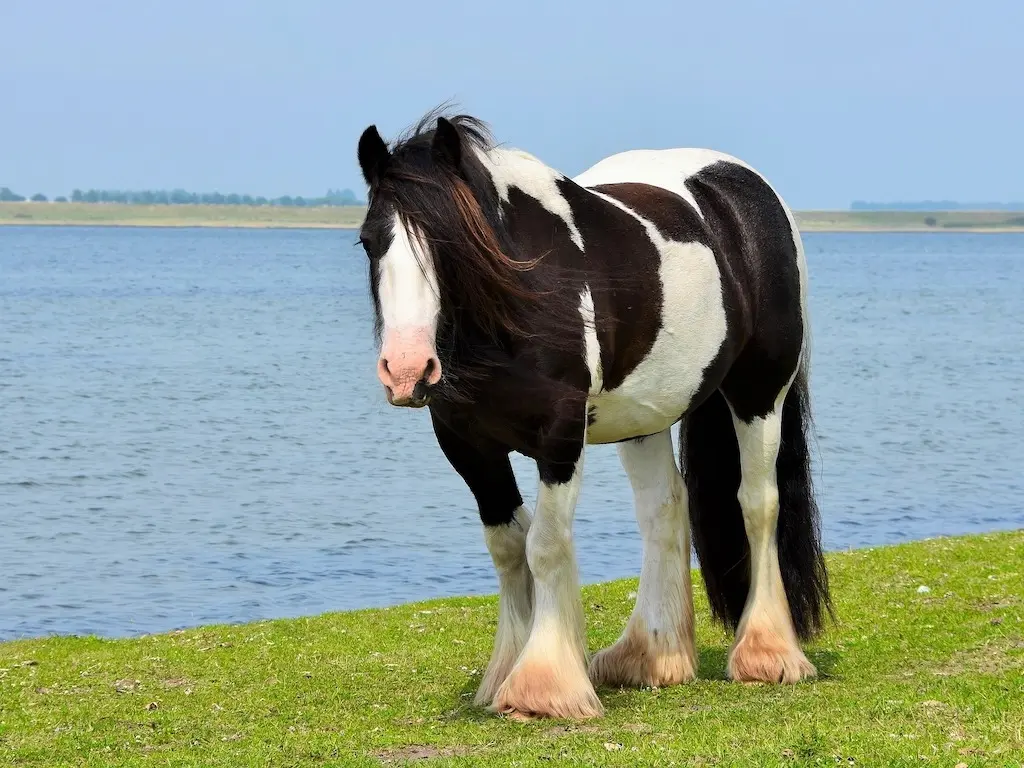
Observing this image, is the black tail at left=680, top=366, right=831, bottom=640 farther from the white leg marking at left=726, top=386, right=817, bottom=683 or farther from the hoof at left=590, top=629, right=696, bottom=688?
the hoof at left=590, top=629, right=696, bottom=688

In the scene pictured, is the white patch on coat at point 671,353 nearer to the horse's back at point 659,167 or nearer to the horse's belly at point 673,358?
the horse's belly at point 673,358

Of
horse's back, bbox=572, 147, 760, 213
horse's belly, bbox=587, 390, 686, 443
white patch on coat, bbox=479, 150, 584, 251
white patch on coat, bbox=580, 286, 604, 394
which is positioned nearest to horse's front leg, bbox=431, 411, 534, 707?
horse's belly, bbox=587, 390, 686, 443

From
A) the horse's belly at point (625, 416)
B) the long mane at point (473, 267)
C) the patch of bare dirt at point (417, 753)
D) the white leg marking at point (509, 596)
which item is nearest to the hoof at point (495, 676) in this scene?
the white leg marking at point (509, 596)

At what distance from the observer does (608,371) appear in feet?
22.7

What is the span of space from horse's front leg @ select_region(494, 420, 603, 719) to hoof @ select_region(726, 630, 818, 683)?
1328 mm

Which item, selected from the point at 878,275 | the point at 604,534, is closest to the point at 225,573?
the point at 604,534

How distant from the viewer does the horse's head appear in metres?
5.88

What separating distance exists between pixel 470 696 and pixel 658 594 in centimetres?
120

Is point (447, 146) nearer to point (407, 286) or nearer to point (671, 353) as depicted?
point (407, 286)

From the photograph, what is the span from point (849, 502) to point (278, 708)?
1621cm

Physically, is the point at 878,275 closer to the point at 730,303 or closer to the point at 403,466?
the point at 403,466

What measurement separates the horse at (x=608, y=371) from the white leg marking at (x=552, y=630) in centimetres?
1

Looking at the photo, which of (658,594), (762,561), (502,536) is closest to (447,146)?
(502,536)

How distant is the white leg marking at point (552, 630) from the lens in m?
6.74
